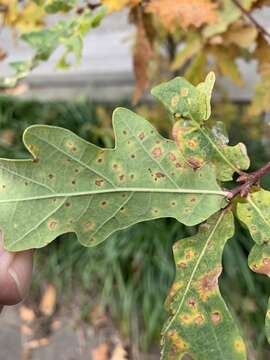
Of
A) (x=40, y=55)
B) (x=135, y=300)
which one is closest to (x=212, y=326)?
(x=40, y=55)

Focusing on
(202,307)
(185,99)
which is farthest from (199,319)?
(185,99)

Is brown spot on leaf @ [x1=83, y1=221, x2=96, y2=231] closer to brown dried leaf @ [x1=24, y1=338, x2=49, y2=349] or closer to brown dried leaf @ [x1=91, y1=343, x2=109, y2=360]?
brown dried leaf @ [x1=91, y1=343, x2=109, y2=360]

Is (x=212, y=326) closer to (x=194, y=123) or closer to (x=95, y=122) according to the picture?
(x=194, y=123)

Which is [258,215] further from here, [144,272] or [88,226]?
[144,272]

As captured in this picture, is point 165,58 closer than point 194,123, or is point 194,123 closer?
point 194,123

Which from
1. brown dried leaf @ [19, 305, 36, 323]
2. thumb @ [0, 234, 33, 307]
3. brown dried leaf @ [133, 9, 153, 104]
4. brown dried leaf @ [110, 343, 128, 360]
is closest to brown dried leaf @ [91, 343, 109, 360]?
brown dried leaf @ [110, 343, 128, 360]

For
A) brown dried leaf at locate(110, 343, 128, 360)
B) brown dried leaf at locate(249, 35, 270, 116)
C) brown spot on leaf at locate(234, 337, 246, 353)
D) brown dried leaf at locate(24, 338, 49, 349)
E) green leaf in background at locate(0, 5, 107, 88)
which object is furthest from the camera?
brown dried leaf at locate(24, 338, 49, 349)
